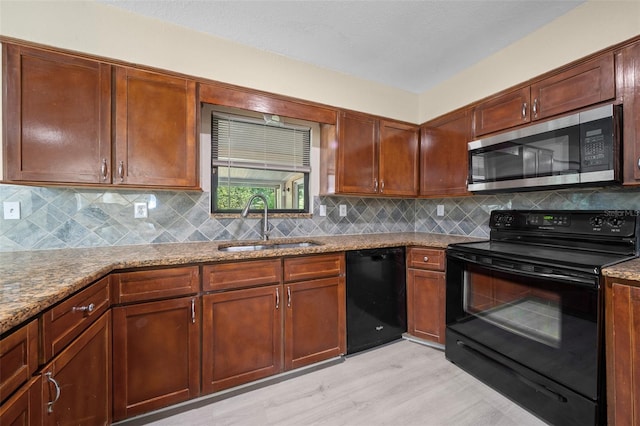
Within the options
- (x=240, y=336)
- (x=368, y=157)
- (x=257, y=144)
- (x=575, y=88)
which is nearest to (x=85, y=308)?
(x=240, y=336)

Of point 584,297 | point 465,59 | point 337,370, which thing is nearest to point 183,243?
point 337,370

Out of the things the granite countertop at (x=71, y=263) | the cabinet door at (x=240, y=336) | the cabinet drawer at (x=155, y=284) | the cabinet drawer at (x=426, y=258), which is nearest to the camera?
the granite countertop at (x=71, y=263)

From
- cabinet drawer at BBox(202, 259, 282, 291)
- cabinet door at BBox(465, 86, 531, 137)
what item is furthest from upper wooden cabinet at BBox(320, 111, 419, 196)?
cabinet drawer at BBox(202, 259, 282, 291)

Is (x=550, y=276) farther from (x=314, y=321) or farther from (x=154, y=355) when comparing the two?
(x=154, y=355)

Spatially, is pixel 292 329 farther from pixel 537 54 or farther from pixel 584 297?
pixel 537 54

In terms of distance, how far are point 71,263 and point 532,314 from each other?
8.52 feet

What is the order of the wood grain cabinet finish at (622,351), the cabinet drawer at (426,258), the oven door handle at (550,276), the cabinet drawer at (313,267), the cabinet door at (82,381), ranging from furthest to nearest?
the cabinet drawer at (426,258)
the cabinet drawer at (313,267)
the oven door handle at (550,276)
the wood grain cabinet finish at (622,351)
the cabinet door at (82,381)

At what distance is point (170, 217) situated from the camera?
207cm

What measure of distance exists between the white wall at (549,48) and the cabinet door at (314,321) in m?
2.05

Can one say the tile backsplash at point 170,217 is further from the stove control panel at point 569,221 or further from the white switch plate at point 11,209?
the stove control panel at point 569,221

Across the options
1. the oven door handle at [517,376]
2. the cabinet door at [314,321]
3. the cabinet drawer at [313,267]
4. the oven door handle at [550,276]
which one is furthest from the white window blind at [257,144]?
the oven door handle at [517,376]

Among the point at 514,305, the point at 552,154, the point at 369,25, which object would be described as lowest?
the point at 514,305

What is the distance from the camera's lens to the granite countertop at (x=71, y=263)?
2.67 ft

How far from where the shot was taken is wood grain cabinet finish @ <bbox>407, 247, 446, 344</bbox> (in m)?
2.23
